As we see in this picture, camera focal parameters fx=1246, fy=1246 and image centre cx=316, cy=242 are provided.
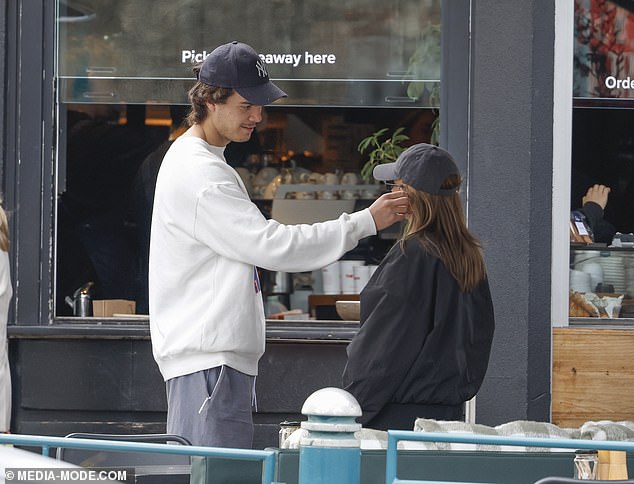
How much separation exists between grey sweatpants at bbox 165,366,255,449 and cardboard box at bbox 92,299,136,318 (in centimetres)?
336

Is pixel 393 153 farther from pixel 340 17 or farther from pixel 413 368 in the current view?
pixel 413 368

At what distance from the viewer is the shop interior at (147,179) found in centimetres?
766

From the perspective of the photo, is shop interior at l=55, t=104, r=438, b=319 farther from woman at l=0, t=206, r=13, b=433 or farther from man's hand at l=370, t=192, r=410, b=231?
man's hand at l=370, t=192, r=410, b=231

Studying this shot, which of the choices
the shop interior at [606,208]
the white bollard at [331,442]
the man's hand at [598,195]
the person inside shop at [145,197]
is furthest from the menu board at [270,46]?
the white bollard at [331,442]

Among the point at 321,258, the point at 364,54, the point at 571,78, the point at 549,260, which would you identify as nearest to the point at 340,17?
the point at 364,54

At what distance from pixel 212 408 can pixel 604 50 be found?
416cm

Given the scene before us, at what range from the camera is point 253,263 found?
4289 millimetres

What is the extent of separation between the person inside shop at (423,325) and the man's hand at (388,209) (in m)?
0.03

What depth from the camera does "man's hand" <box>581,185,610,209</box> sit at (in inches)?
294

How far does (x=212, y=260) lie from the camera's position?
14.2ft

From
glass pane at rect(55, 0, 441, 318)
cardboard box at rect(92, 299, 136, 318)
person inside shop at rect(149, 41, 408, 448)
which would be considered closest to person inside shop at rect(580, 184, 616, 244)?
glass pane at rect(55, 0, 441, 318)

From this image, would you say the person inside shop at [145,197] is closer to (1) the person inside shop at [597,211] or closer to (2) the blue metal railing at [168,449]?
(1) the person inside shop at [597,211]

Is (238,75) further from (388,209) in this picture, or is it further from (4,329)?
(4,329)

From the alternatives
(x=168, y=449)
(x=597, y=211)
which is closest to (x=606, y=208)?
(x=597, y=211)
